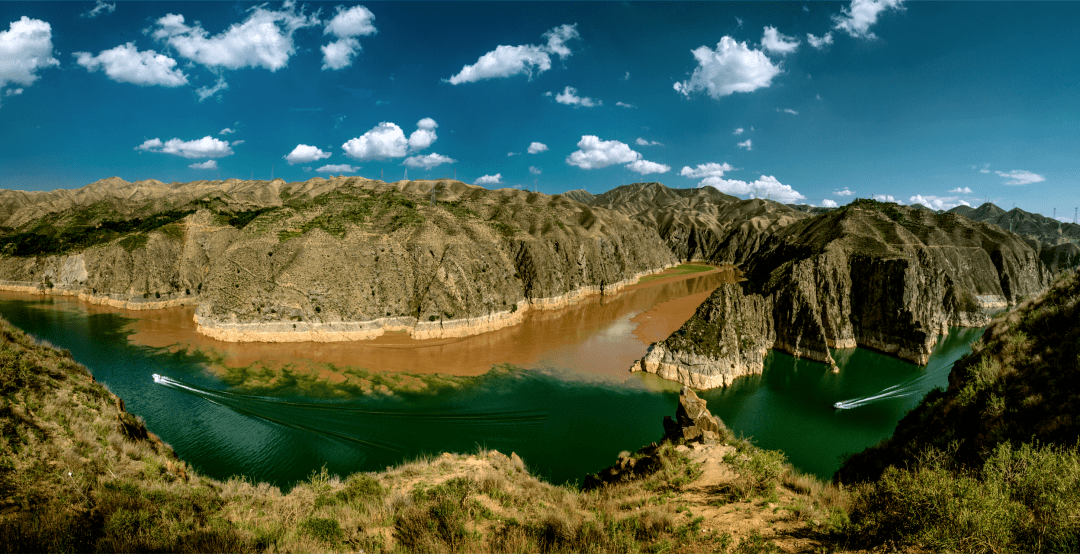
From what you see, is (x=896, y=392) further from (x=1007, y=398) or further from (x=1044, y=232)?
(x=1044, y=232)

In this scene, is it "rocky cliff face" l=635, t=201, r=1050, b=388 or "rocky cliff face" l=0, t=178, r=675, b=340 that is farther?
"rocky cliff face" l=0, t=178, r=675, b=340

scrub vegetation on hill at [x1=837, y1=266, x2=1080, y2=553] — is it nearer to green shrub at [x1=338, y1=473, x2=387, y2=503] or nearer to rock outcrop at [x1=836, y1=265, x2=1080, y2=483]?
rock outcrop at [x1=836, y1=265, x2=1080, y2=483]

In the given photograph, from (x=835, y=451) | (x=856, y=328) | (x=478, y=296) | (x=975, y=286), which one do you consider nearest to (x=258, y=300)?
(x=478, y=296)

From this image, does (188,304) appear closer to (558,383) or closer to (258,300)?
(258,300)

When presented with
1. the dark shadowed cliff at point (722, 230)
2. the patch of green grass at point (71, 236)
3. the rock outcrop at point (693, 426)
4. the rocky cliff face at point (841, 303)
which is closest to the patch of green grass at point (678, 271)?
the dark shadowed cliff at point (722, 230)

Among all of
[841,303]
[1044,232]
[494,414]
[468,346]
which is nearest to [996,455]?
[494,414]

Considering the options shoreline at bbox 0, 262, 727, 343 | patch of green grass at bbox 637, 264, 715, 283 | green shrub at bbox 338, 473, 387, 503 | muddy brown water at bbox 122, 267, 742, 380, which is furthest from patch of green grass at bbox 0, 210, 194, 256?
patch of green grass at bbox 637, 264, 715, 283

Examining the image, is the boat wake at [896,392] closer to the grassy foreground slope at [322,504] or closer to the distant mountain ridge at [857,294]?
the distant mountain ridge at [857,294]
